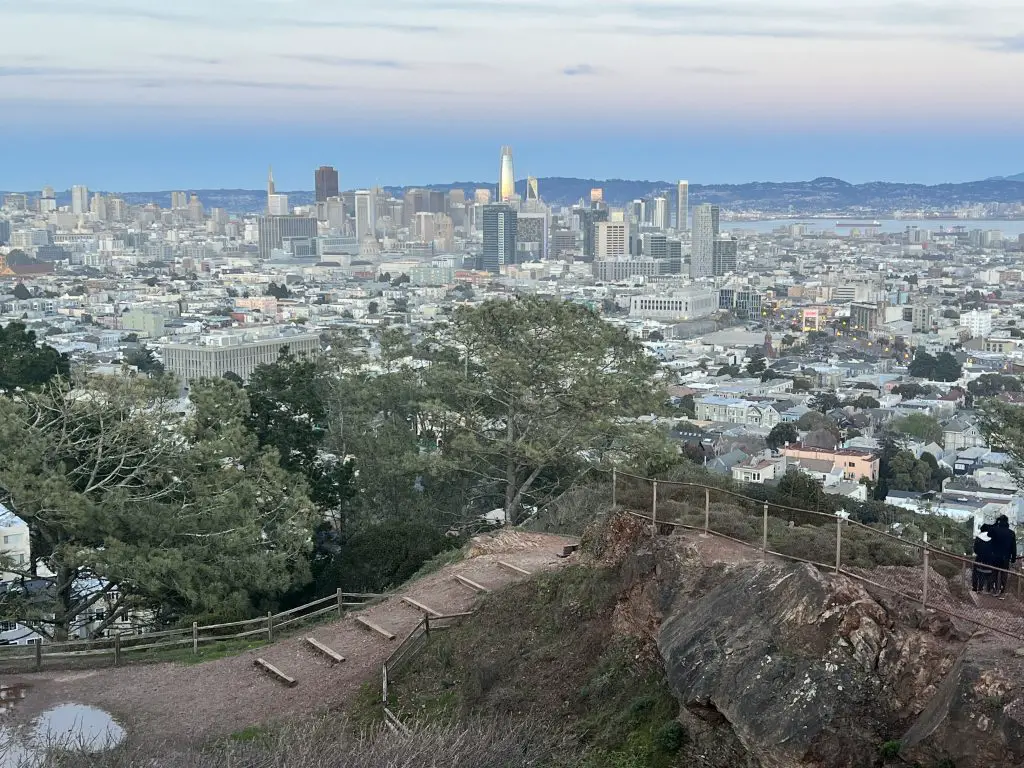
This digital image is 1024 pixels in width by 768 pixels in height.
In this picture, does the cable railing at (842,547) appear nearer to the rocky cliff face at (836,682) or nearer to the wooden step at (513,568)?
the rocky cliff face at (836,682)

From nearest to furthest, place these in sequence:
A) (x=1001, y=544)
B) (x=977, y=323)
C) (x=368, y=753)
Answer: (x=368, y=753), (x=1001, y=544), (x=977, y=323)

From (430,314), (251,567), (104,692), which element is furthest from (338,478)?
(430,314)

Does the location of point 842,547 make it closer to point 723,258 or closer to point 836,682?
point 836,682

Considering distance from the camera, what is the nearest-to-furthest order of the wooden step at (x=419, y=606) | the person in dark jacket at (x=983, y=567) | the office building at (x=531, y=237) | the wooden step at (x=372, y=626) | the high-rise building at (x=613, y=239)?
the person in dark jacket at (x=983, y=567), the wooden step at (x=372, y=626), the wooden step at (x=419, y=606), the high-rise building at (x=613, y=239), the office building at (x=531, y=237)

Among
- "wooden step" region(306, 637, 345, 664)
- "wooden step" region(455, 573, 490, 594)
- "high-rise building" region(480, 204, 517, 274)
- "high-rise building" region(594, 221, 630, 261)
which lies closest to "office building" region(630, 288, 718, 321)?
"high-rise building" region(480, 204, 517, 274)

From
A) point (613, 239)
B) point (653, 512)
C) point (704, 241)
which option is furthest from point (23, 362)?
point (613, 239)

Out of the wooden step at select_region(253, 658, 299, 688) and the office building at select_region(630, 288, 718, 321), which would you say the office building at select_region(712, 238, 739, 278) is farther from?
the wooden step at select_region(253, 658, 299, 688)

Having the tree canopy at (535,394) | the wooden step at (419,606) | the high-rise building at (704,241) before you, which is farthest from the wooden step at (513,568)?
the high-rise building at (704,241)
